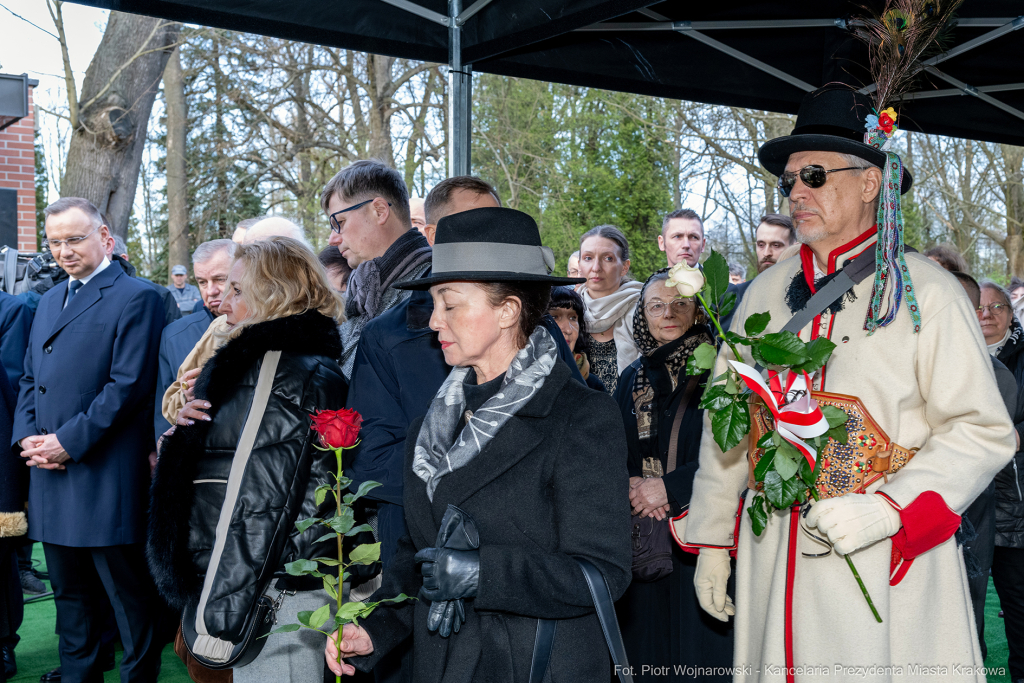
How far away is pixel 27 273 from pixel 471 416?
4.84 metres

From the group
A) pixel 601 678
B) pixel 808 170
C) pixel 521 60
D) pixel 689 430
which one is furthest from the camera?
pixel 521 60

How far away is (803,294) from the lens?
7.82 ft

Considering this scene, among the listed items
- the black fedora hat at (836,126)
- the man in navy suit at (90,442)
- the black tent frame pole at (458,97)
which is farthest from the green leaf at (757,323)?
the man in navy suit at (90,442)

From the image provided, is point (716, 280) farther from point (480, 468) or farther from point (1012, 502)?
point (1012, 502)

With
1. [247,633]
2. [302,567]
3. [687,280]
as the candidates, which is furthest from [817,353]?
[247,633]

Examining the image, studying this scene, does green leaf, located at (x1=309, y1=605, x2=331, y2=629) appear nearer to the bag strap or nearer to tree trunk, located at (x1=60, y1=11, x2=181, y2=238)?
the bag strap

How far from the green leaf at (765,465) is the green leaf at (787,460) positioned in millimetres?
20

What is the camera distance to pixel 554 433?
197 cm

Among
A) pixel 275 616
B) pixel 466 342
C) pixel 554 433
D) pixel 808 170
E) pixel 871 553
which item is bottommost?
pixel 275 616

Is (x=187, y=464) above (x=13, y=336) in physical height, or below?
below

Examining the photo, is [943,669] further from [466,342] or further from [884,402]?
[466,342]

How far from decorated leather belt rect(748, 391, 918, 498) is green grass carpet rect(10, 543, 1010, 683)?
125 inches

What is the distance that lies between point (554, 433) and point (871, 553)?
2.65 feet

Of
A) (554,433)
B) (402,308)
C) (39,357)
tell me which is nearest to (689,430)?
(402,308)
